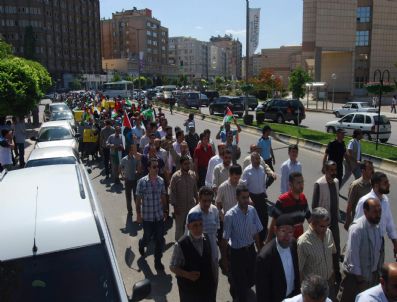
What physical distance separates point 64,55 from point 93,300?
372 ft

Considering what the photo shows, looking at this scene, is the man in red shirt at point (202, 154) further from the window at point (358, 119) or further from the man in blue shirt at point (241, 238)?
the window at point (358, 119)

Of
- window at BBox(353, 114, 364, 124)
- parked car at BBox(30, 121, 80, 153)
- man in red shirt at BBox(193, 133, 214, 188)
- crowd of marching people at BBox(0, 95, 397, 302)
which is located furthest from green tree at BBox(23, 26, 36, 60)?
crowd of marching people at BBox(0, 95, 397, 302)

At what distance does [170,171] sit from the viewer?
10.5 meters

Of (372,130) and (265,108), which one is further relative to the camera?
(265,108)

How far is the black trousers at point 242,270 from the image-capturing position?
550cm

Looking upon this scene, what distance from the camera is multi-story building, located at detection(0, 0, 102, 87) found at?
99875 mm

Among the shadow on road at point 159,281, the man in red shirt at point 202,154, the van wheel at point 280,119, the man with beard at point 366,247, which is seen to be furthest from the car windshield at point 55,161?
the van wheel at point 280,119

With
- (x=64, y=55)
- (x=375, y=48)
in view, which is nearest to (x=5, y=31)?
(x=64, y=55)

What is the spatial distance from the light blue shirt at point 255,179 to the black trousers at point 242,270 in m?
2.02

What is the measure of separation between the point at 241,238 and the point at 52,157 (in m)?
6.36

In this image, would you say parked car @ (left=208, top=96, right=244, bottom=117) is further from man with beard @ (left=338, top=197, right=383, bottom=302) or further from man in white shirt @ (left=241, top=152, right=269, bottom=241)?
man with beard @ (left=338, top=197, right=383, bottom=302)

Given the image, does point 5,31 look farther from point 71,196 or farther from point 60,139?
point 71,196

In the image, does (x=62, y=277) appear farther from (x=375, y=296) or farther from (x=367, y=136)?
(x=367, y=136)

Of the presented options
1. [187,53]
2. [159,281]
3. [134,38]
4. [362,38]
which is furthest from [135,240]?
[187,53]
